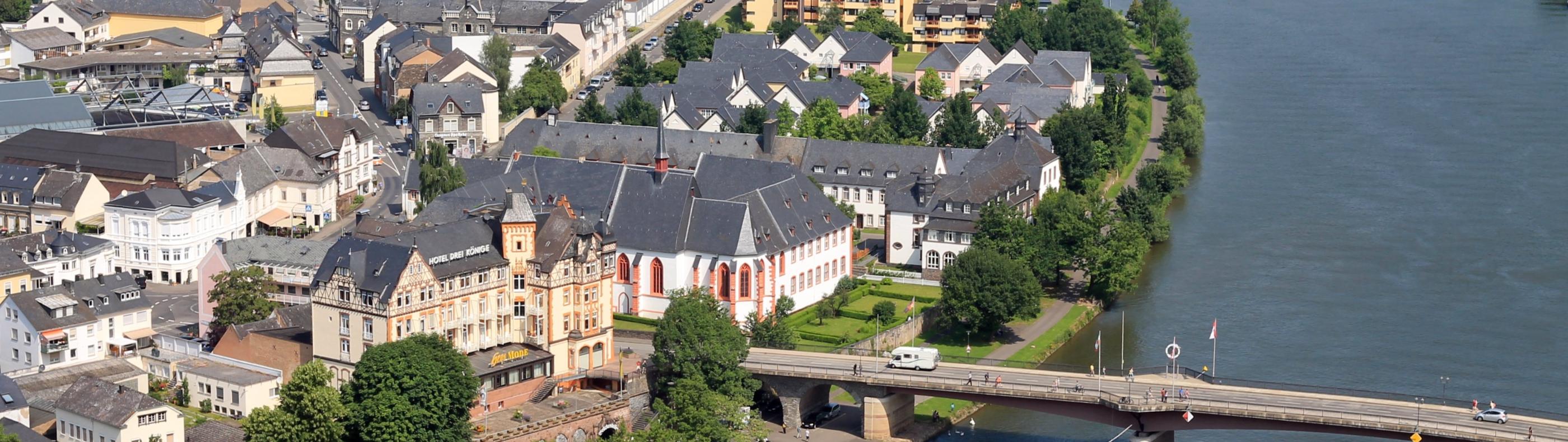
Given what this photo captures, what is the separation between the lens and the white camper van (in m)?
94.9

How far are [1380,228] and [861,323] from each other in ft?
108

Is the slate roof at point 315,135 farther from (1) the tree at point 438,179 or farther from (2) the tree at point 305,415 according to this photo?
(2) the tree at point 305,415

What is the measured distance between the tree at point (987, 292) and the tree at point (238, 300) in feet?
94.1

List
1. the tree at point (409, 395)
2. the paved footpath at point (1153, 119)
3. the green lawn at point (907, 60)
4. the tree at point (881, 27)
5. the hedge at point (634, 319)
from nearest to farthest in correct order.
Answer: the tree at point (409, 395), the hedge at point (634, 319), the paved footpath at point (1153, 119), the green lawn at point (907, 60), the tree at point (881, 27)

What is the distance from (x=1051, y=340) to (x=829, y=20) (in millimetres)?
71074

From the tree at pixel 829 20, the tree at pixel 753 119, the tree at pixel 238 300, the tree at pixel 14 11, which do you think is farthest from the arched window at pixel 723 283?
the tree at pixel 14 11

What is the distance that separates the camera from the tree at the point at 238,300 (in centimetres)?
10044

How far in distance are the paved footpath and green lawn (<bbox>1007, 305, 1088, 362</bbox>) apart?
2424 cm

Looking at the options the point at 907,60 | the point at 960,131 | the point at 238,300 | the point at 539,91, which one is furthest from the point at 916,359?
the point at 907,60

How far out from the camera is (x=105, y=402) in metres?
88.6

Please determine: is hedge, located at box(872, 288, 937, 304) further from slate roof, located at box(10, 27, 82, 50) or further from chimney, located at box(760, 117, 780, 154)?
slate roof, located at box(10, 27, 82, 50)

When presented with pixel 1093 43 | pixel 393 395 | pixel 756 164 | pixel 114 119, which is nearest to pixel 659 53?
pixel 1093 43

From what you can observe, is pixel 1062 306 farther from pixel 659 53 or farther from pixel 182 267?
pixel 659 53

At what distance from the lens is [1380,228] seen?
126062 millimetres
